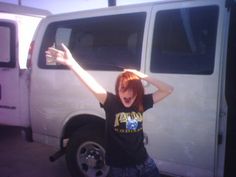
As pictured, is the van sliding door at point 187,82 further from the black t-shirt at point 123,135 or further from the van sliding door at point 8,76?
the van sliding door at point 8,76

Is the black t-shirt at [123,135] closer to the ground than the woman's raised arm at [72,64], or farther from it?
closer to the ground

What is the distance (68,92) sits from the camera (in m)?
4.10

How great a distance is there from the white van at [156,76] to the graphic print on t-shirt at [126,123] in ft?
2.86

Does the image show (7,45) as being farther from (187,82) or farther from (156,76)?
(187,82)

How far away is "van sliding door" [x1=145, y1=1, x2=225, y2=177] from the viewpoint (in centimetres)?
321

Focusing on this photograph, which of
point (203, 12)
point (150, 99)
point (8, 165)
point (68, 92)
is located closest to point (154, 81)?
point (150, 99)

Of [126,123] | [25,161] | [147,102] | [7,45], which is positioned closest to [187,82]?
[147,102]

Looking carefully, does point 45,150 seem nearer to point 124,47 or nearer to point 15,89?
point 15,89

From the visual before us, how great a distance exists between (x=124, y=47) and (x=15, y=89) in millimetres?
1833


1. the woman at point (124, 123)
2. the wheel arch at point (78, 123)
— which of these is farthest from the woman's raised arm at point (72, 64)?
the wheel arch at point (78, 123)

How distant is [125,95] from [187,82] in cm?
92

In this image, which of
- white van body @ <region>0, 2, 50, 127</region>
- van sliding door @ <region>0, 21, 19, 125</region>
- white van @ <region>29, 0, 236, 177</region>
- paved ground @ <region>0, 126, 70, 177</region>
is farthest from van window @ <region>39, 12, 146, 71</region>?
paved ground @ <region>0, 126, 70, 177</region>

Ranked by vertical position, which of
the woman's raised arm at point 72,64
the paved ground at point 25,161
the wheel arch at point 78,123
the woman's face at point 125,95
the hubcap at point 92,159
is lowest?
the paved ground at point 25,161

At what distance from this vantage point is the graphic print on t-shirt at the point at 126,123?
261 centimetres
